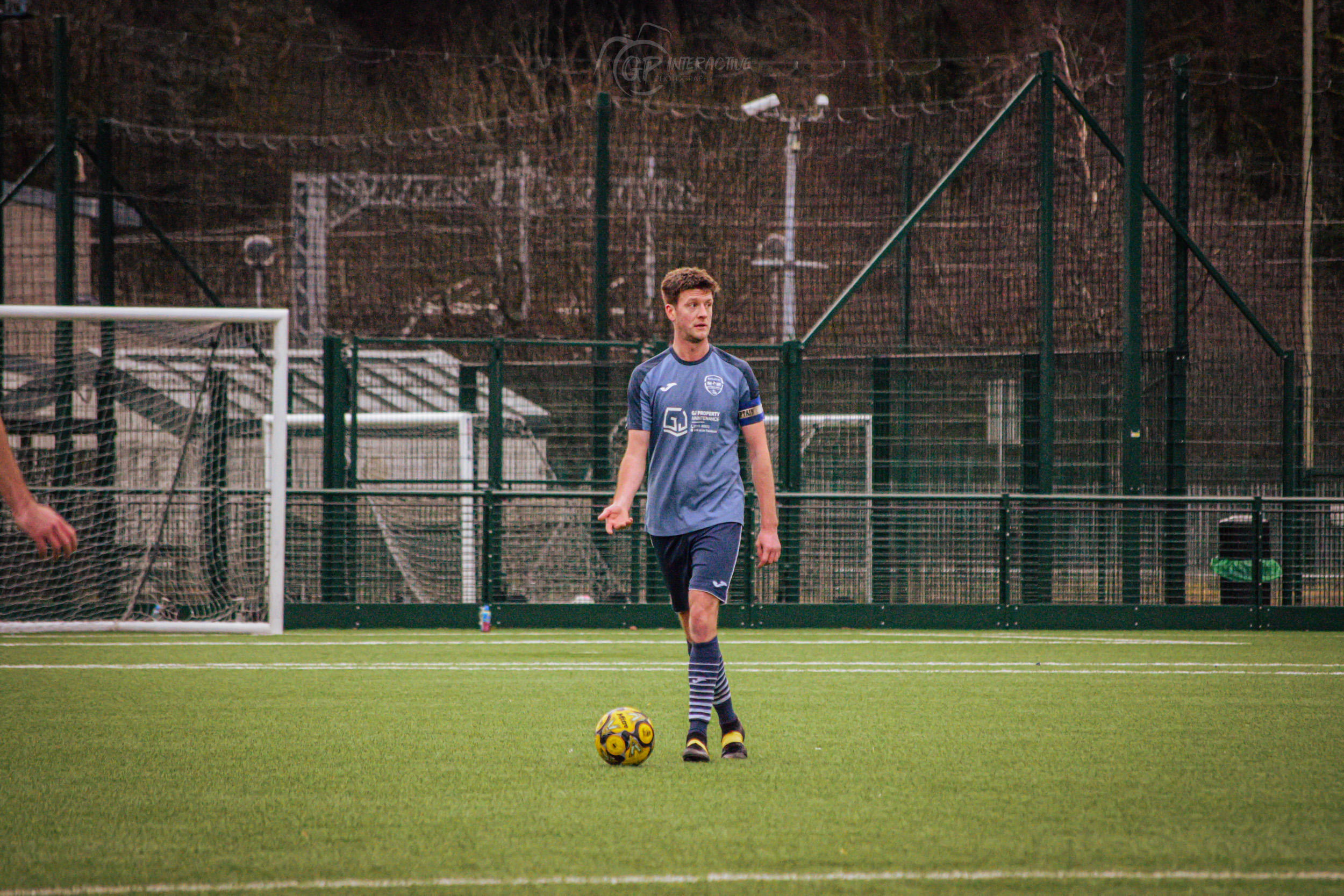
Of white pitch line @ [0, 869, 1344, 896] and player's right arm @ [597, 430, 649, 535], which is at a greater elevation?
player's right arm @ [597, 430, 649, 535]

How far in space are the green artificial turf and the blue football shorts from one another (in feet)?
2.40

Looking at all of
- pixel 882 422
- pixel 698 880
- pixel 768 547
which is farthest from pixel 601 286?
pixel 698 880

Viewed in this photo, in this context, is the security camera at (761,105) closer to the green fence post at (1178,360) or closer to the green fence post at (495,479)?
the green fence post at (495,479)

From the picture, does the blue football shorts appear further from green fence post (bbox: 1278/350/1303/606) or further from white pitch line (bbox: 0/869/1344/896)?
green fence post (bbox: 1278/350/1303/606)

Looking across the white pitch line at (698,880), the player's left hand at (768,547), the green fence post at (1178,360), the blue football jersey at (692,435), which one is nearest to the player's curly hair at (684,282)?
the blue football jersey at (692,435)

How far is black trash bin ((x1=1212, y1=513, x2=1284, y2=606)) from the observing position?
12961 mm

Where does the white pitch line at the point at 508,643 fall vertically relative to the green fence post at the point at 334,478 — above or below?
below

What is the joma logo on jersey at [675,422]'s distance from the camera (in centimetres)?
604

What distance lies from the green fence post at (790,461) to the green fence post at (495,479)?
259 cm

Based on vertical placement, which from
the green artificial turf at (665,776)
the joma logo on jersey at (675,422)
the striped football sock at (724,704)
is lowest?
the green artificial turf at (665,776)

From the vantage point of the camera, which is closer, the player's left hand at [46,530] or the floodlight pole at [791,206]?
the player's left hand at [46,530]
